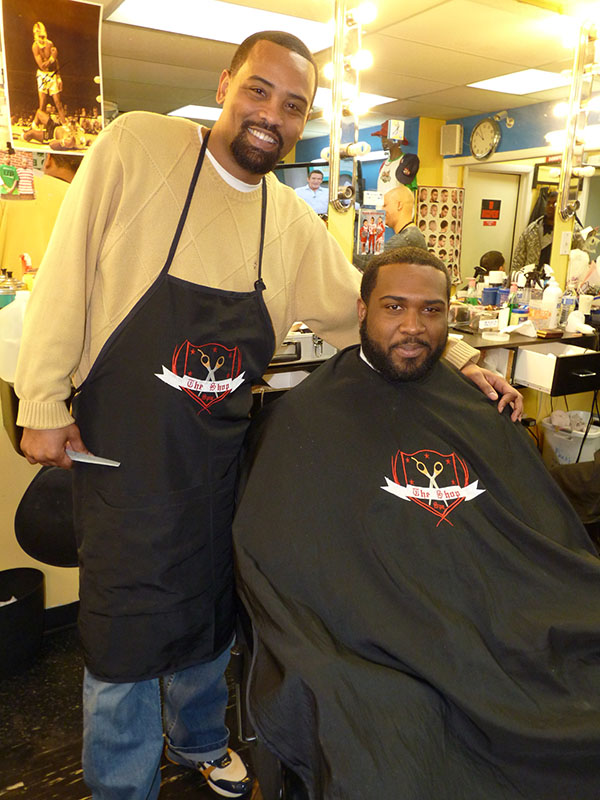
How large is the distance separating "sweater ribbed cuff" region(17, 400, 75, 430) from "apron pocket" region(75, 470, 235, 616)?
0.17 meters

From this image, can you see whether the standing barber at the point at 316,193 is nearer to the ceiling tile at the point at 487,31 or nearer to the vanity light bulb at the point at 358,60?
the vanity light bulb at the point at 358,60

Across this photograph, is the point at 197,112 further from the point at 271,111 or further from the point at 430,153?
the point at 271,111

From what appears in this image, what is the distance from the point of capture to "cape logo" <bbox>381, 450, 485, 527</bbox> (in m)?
1.31

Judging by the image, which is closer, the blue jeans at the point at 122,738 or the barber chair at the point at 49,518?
the blue jeans at the point at 122,738

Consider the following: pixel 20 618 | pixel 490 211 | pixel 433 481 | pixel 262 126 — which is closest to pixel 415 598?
pixel 433 481

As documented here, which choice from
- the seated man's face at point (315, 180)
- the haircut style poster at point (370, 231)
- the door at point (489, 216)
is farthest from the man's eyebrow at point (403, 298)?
the door at point (489, 216)

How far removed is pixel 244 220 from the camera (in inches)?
52.4

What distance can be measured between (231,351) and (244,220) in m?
0.30

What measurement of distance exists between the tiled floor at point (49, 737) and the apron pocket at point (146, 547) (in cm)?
56

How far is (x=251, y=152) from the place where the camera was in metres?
1.25

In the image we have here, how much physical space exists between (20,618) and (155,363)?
4.12ft

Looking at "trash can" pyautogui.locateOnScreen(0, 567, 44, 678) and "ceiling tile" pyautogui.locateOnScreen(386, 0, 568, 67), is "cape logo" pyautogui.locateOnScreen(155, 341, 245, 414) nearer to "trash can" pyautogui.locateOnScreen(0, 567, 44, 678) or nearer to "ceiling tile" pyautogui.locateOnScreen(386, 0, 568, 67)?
"trash can" pyautogui.locateOnScreen(0, 567, 44, 678)

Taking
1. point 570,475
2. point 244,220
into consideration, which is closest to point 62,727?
point 244,220

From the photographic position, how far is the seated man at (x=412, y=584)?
0.91m
